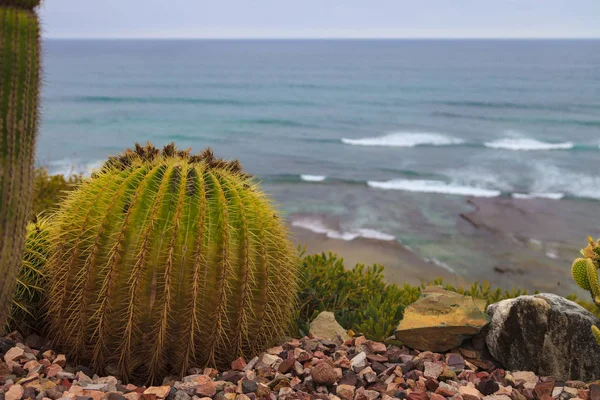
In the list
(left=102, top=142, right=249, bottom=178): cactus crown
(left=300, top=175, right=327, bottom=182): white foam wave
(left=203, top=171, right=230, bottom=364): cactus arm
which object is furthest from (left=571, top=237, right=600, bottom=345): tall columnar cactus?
(left=300, top=175, right=327, bottom=182): white foam wave

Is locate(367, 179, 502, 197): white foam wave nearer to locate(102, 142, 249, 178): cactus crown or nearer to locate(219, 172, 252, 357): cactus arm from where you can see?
locate(102, 142, 249, 178): cactus crown

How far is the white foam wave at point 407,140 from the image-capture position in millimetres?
31547

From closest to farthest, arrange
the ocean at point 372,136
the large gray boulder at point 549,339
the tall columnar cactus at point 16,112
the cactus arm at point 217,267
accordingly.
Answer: the tall columnar cactus at point 16,112
the cactus arm at point 217,267
the large gray boulder at point 549,339
the ocean at point 372,136

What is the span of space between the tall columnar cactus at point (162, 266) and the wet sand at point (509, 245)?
725 centimetres

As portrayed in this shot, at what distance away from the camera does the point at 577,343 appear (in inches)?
181

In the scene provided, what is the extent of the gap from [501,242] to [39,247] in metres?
11.8

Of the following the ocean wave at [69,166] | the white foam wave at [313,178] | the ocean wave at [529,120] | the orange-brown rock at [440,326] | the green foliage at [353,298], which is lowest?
the ocean wave at [69,166]

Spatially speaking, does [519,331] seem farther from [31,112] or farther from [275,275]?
[31,112]

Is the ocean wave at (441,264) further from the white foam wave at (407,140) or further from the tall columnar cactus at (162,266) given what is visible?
the white foam wave at (407,140)

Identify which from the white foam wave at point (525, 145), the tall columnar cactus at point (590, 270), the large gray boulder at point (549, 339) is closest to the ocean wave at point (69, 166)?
the white foam wave at point (525, 145)

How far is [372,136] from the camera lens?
113 feet

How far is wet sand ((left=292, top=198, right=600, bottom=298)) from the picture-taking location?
39.7 feet

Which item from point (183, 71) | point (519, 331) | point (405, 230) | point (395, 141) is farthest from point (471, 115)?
point (183, 71)

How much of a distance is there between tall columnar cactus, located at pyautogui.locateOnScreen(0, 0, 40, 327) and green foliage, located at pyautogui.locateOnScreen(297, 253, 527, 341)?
110 inches
